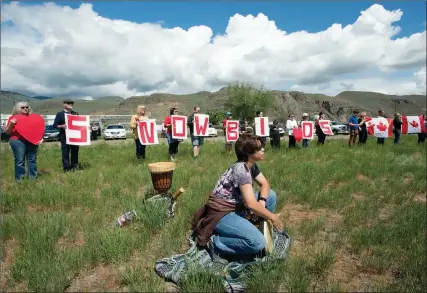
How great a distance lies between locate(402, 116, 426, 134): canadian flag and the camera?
1712 cm

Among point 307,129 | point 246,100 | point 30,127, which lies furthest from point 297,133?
point 246,100

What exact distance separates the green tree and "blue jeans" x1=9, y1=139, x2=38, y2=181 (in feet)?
280

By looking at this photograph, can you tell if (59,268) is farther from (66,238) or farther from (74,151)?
(74,151)

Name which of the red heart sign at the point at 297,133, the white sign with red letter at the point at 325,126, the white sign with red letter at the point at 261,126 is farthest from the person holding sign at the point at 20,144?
the white sign with red letter at the point at 325,126

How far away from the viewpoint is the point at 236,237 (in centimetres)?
363

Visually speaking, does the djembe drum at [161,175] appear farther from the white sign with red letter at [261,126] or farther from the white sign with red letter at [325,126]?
the white sign with red letter at [325,126]

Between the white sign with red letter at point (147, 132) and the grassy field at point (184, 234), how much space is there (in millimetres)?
2458

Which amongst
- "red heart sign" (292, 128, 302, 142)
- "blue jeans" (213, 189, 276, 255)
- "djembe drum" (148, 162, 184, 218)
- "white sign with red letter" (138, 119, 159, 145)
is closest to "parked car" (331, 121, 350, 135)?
"red heart sign" (292, 128, 302, 142)

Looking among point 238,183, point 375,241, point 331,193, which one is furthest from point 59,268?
point 331,193

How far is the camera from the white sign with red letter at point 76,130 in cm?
845

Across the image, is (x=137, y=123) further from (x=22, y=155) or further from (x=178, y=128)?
(x=22, y=155)

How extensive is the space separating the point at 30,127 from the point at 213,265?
635cm

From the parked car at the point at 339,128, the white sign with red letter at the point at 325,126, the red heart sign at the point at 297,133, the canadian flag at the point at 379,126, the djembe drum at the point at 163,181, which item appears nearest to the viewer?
the djembe drum at the point at 163,181

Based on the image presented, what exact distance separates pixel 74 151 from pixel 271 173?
229 inches
